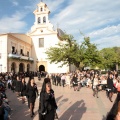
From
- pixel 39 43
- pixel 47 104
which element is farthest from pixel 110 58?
pixel 47 104

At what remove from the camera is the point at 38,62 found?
151 feet

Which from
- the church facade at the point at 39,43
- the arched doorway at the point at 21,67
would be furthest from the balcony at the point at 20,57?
the arched doorway at the point at 21,67

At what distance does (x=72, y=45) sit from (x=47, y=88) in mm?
30223

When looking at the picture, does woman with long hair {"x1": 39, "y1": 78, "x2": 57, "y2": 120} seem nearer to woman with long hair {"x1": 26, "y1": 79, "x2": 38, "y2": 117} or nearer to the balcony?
woman with long hair {"x1": 26, "y1": 79, "x2": 38, "y2": 117}

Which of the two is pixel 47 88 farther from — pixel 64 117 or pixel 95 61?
pixel 95 61

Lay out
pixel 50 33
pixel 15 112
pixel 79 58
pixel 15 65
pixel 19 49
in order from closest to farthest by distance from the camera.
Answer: pixel 15 112 < pixel 79 58 < pixel 15 65 < pixel 19 49 < pixel 50 33

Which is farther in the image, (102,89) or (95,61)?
(95,61)

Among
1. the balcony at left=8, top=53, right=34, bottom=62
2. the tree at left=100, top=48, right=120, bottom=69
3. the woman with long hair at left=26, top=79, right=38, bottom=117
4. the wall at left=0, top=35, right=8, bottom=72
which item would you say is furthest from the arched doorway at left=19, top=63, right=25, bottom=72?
the woman with long hair at left=26, top=79, right=38, bottom=117

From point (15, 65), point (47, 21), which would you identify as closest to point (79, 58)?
point (15, 65)

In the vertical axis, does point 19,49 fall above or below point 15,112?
above

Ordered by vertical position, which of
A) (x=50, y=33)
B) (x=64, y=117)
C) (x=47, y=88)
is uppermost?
(x=50, y=33)

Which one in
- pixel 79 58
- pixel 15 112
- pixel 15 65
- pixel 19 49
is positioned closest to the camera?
pixel 15 112

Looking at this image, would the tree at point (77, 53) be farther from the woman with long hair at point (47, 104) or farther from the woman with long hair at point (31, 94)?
the woman with long hair at point (47, 104)

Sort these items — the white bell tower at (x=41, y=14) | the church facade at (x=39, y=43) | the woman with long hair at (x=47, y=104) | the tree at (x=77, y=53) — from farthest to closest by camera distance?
the white bell tower at (x=41, y=14) → the church facade at (x=39, y=43) → the tree at (x=77, y=53) → the woman with long hair at (x=47, y=104)
